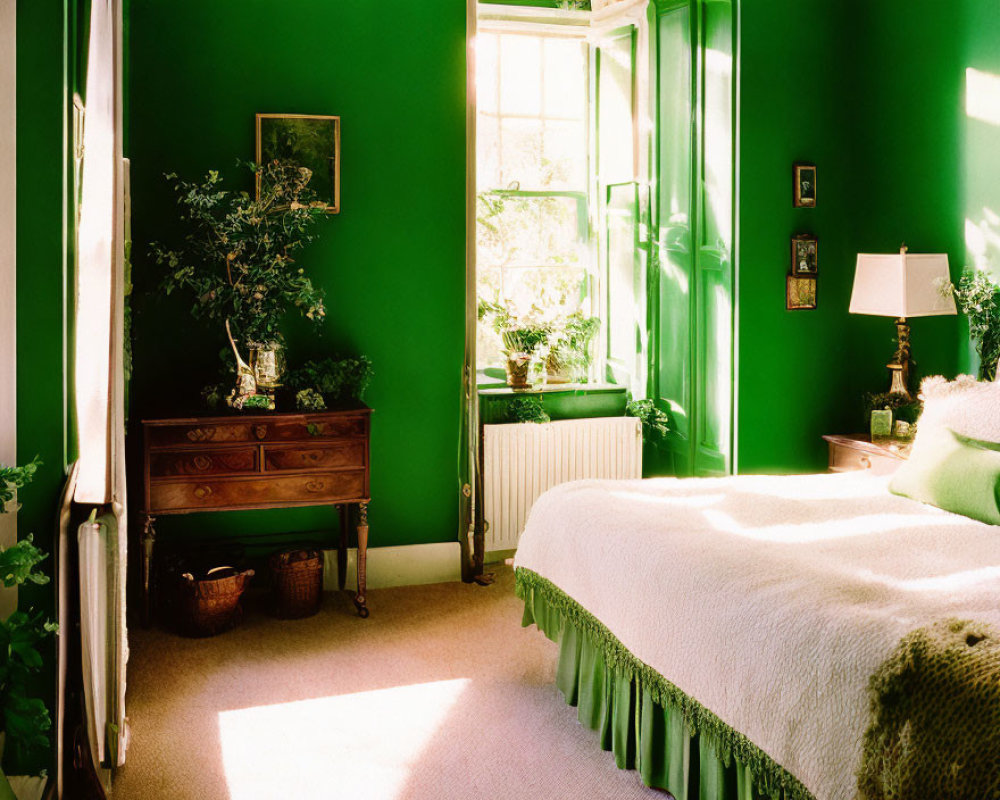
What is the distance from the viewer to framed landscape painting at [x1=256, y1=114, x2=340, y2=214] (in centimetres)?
420

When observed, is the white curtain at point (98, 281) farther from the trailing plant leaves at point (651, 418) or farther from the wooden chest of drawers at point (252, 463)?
the trailing plant leaves at point (651, 418)

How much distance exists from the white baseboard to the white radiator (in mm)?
262

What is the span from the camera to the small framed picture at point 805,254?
15.2 ft

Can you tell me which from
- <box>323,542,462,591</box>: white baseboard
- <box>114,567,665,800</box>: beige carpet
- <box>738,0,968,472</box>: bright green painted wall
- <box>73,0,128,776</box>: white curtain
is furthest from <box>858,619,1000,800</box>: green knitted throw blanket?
<box>323,542,462,591</box>: white baseboard

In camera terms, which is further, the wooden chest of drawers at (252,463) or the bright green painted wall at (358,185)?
the bright green painted wall at (358,185)

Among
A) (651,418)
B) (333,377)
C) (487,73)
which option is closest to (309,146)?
(333,377)

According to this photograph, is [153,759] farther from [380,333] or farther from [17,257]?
[380,333]

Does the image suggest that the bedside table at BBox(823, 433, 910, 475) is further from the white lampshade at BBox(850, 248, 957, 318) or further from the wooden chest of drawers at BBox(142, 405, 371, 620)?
the wooden chest of drawers at BBox(142, 405, 371, 620)

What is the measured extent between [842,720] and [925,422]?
1860 millimetres

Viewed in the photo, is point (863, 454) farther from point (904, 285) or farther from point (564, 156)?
point (564, 156)

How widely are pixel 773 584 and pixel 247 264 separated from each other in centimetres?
260

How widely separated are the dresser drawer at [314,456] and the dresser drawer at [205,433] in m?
0.09

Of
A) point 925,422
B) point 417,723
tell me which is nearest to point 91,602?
point 417,723

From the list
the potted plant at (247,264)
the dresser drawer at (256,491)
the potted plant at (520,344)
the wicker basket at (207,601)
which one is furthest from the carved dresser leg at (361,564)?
the potted plant at (520,344)
